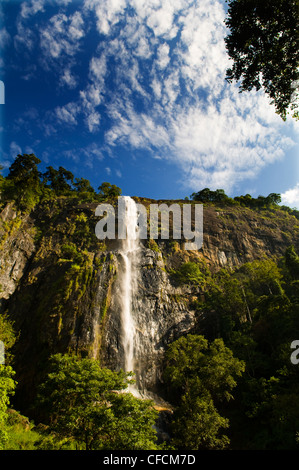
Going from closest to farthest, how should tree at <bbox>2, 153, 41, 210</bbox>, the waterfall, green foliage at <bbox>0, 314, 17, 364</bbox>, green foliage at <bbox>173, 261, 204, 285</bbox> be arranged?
1. green foliage at <bbox>0, 314, 17, 364</bbox>
2. the waterfall
3. green foliage at <bbox>173, 261, 204, 285</bbox>
4. tree at <bbox>2, 153, 41, 210</bbox>

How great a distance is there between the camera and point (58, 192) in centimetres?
5212

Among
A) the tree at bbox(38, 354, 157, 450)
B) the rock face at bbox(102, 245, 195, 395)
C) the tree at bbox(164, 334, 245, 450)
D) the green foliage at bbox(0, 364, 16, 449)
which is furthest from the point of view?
the rock face at bbox(102, 245, 195, 395)

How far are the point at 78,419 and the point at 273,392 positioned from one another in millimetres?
14928

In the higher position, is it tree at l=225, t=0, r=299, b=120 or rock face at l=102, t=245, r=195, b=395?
tree at l=225, t=0, r=299, b=120

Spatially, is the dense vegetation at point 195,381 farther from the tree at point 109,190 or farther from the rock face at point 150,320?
the tree at point 109,190

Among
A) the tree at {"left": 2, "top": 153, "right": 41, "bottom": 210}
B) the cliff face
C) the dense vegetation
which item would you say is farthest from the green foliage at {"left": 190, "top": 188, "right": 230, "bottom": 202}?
the tree at {"left": 2, "top": 153, "right": 41, "bottom": 210}

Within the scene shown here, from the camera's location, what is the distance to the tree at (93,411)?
33.9ft

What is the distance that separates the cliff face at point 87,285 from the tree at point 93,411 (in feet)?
35.9

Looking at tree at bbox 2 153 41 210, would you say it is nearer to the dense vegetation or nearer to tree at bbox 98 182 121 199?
the dense vegetation

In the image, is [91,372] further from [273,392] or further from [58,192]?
[58,192]

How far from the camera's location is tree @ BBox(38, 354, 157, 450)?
33.9 feet

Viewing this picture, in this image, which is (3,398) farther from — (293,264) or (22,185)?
(22,185)

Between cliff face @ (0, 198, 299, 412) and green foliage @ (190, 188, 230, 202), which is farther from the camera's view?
green foliage @ (190, 188, 230, 202)

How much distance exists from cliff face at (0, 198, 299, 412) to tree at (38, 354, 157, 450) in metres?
11.0
